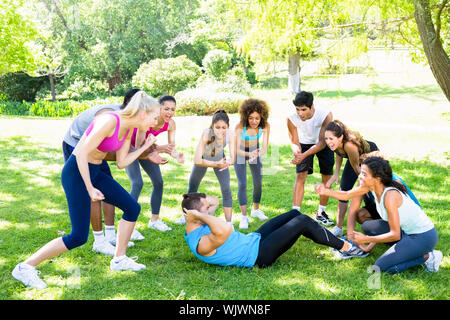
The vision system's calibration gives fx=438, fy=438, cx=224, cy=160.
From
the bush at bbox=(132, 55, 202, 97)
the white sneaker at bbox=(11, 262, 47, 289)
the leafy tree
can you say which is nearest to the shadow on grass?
the bush at bbox=(132, 55, 202, 97)

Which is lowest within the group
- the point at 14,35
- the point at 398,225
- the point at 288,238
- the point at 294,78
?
the point at 288,238

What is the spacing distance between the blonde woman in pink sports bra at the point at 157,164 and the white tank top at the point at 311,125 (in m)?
1.50

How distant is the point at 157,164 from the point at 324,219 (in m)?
2.17

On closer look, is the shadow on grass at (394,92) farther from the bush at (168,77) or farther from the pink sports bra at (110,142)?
the pink sports bra at (110,142)

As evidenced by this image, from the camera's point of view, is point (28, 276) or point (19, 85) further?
point (19, 85)

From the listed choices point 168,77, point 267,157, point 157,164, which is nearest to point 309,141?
point 157,164

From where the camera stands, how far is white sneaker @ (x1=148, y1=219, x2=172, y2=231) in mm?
5273

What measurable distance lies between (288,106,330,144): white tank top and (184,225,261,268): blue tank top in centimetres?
180

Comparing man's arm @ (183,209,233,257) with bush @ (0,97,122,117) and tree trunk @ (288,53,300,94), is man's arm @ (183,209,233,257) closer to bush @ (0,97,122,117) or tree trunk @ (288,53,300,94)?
bush @ (0,97,122,117)

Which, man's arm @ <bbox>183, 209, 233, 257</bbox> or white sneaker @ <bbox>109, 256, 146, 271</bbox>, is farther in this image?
white sneaker @ <bbox>109, 256, 146, 271</bbox>

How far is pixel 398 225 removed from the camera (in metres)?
3.75

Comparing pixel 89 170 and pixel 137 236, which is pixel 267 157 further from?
pixel 89 170

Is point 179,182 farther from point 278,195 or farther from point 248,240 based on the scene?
point 248,240

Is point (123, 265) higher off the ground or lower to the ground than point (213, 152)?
lower
